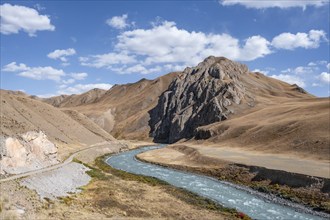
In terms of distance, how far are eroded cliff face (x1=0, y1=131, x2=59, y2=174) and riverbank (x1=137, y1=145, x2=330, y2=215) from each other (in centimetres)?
2590

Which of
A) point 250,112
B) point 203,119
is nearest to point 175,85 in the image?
point 203,119

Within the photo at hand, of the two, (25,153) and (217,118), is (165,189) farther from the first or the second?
(217,118)

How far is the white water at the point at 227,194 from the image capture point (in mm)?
42375

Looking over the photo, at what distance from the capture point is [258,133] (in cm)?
10150

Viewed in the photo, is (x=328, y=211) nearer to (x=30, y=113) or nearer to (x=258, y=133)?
(x=258, y=133)

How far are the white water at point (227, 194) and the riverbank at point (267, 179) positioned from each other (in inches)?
96.2

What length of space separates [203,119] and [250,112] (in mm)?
21103

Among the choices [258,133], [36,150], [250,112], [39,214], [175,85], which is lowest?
[39,214]

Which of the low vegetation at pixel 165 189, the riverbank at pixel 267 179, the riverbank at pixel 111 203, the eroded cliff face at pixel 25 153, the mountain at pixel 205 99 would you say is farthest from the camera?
the mountain at pixel 205 99

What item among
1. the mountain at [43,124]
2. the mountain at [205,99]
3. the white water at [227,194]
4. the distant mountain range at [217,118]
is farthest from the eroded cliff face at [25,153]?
the mountain at [205,99]

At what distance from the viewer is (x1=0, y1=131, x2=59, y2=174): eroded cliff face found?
49.8 m

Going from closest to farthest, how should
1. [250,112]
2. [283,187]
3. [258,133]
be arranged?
[283,187]
[258,133]
[250,112]

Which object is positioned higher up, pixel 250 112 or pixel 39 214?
pixel 250 112

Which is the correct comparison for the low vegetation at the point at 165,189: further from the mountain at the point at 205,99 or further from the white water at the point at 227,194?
the mountain at the point at 205,99
